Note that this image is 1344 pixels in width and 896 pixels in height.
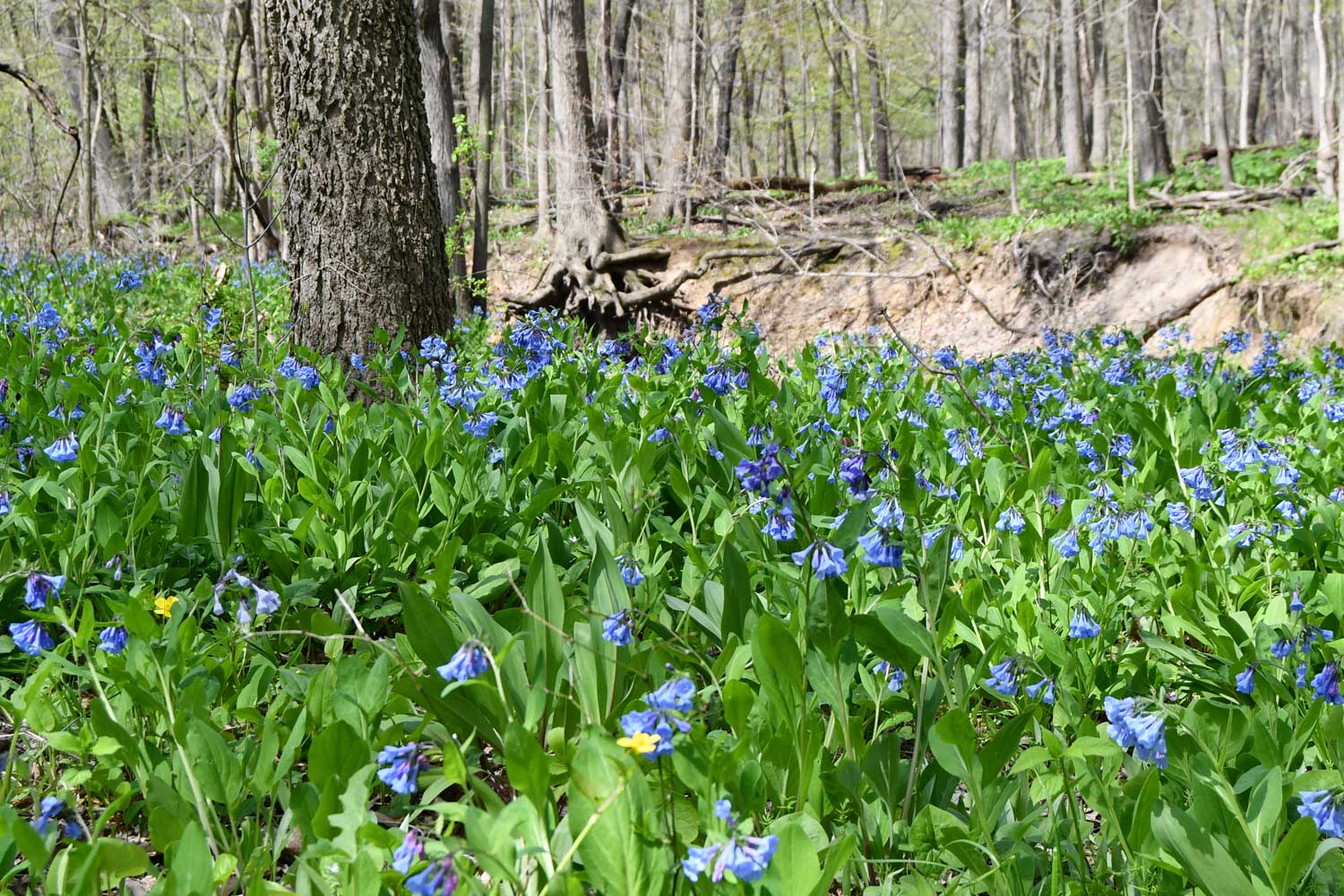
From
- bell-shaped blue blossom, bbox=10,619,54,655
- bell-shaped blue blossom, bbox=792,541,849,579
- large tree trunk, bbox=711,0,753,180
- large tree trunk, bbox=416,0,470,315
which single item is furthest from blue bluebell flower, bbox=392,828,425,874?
large tree trunk, bbox=711,0,753,180

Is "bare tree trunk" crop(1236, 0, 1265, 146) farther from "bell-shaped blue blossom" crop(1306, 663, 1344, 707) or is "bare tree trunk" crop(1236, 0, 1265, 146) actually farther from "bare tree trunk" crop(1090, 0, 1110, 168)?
"bell-shaped blue blossom" crop(1306, 663, 1344, 707)

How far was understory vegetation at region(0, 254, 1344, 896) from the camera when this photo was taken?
125 centimetres

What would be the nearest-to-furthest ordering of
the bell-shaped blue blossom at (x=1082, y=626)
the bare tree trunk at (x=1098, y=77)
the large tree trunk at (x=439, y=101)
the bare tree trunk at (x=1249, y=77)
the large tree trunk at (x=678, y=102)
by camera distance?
the bell-shaped blue blossom at (x=1082, y=626) < the large tree trunk at (x=439, y=101) < the large tree trunk at (x=678, y=102) < the bare tree trunk at (x=1249, y=77) < the bare tree trunk at (x=1098, y=77)

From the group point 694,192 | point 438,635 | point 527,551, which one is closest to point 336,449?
point 527,551

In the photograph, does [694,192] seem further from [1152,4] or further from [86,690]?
[86,690]

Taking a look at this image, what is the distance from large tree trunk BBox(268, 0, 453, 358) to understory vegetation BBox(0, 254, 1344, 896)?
28.2 inches

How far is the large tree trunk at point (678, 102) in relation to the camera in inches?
444

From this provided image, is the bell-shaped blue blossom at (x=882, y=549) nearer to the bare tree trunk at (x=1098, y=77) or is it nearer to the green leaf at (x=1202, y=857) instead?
the green leaf at (x=1202, y=857)

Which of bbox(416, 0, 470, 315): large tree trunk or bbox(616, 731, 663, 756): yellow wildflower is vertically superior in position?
bbox(416, 0, 470, 315): large tree trunk

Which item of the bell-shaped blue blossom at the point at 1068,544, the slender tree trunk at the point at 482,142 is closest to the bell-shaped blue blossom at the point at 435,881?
the bell-shaped blue blossom at the point at 1068,544

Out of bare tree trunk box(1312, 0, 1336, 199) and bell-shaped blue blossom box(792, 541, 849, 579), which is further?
bare tree trunk box(1312, 0, 1336, 199)

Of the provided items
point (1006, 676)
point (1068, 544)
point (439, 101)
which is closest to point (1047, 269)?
point (439, 101)

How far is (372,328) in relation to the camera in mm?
4254

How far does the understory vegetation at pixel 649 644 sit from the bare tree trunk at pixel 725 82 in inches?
385
